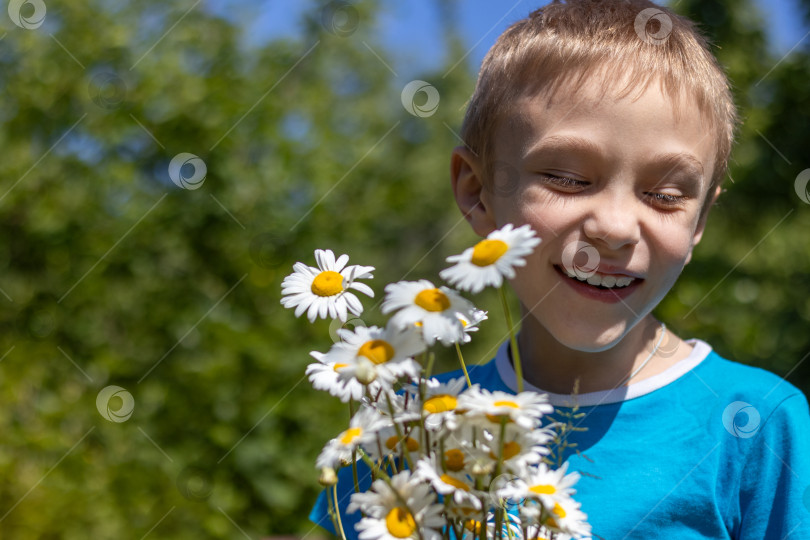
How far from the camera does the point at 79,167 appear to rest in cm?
263

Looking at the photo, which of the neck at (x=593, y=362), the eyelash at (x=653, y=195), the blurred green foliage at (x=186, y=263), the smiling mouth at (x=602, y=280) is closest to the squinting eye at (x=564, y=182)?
the eyelash at (x=653, y=195)

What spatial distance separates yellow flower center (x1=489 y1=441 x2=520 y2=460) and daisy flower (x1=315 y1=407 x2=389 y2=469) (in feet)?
0.29

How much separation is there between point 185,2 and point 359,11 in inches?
35.9

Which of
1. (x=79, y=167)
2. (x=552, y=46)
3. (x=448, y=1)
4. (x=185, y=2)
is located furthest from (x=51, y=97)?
(x=448, y=1)

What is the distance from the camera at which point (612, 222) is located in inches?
37.7

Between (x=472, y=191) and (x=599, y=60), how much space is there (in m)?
0.30

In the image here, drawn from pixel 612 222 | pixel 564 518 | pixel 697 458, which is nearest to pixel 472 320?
pixel 564 518

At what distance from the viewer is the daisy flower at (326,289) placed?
716 millimetres

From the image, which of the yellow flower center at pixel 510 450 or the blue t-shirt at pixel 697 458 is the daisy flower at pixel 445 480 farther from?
the blue t-shirt at pixel 697 458

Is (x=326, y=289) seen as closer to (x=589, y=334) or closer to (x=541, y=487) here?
(x=541, y=487)

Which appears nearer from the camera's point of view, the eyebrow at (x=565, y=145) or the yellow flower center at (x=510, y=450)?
the yellow flower center at (x=510, y=450)

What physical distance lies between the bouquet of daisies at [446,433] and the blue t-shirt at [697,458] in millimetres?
455

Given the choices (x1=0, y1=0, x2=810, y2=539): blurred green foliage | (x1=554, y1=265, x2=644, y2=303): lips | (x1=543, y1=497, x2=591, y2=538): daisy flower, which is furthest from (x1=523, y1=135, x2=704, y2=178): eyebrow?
(x1=0, y1=0, x2=810, y2=539): blurred green foliage

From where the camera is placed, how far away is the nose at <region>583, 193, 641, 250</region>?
37.6 inches
